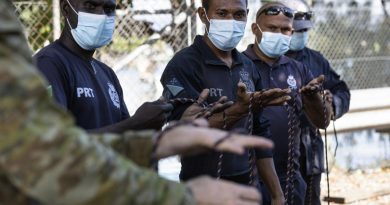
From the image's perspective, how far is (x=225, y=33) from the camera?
458cm

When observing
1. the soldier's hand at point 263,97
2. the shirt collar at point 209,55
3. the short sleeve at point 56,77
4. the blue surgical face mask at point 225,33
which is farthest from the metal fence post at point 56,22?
the soldier's hand at point 263,97

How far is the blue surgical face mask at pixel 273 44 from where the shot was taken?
5398 mm

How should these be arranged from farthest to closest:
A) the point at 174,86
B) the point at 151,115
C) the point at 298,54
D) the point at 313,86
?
the point at 298,54, the point at 313,86, the point at 174,86, the point at 151,115

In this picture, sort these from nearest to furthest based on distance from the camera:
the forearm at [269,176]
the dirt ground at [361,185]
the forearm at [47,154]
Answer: the forearm at [47,154] → the forearm at [269,176] → the dirt ground at [361,185]

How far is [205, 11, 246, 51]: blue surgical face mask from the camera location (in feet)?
14.9

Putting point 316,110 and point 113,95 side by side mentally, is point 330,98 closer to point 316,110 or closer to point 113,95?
point 316,110

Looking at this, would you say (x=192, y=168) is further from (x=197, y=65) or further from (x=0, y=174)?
(x=0, y=174)

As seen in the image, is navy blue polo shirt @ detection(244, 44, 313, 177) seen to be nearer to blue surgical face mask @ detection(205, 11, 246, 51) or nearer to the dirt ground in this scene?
blue surgical face mask @ detection(205, 11, 246, 51)

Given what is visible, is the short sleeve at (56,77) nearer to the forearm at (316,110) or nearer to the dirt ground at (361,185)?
the forearm at (316,110)

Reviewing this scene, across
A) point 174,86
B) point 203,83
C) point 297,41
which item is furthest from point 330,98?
point 174,86

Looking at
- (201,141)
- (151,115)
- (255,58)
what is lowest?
(255,58)

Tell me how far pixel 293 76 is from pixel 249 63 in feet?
2.59

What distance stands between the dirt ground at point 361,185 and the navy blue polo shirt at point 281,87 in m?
3.12

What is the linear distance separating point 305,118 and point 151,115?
8.06 feet
